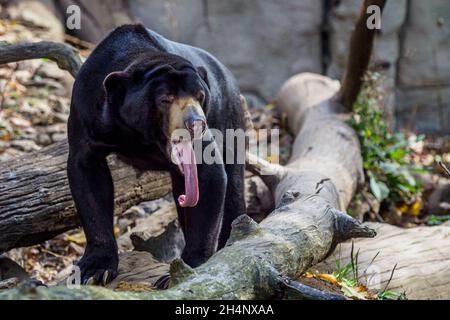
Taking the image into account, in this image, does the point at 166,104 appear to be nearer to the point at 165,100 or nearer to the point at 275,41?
the point at 165,100

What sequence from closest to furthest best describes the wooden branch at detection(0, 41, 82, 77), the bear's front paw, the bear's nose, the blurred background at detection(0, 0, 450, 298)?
the bear's nose, the bear's front paw, the wooden branch at detection(0, 41, 82, 77), the blurred background at detection(0, 0, 450, 298)

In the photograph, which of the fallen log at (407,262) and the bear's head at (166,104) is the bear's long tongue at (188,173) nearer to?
the bear's head at (166,104)

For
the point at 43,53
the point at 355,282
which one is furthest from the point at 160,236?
the point at 355,282

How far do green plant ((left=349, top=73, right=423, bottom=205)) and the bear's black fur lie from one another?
3.50 metres

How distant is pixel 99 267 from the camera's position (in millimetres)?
4328

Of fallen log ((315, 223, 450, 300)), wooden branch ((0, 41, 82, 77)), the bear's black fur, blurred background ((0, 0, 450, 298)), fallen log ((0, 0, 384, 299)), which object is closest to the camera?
fallen log ((0, 0, 384, 299))

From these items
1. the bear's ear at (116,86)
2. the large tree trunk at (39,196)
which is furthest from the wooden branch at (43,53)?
the bear's ear at (116,86)

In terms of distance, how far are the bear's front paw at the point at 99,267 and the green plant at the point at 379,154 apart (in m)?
3.89

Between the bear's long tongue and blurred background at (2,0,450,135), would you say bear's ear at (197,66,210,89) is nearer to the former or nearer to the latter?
the bear's long tongue

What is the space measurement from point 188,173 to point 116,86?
2.34 feet

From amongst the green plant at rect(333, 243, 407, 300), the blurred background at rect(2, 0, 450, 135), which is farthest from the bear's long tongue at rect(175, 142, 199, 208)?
the blurred background at rect(2, 0, 450, 135)

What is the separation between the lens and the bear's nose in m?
3.73
